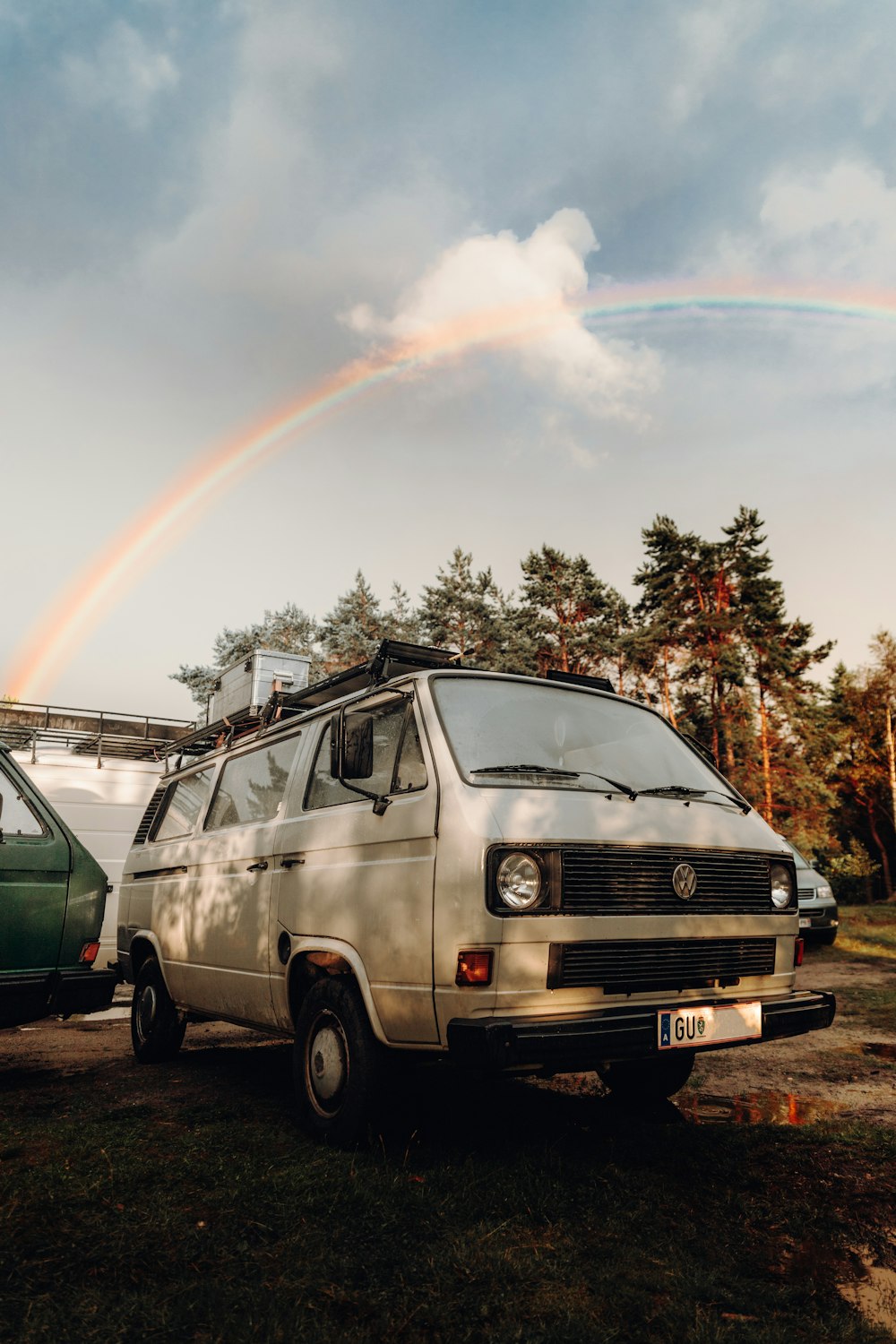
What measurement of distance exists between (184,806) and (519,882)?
3.84 m

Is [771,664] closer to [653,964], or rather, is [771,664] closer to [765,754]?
[765,754]

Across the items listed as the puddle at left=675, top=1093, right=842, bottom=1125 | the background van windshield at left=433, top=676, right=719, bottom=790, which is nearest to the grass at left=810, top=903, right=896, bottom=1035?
the puddle at left=675, top=1093, right=842, bottom=1125

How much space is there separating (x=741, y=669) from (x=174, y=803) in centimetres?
2613

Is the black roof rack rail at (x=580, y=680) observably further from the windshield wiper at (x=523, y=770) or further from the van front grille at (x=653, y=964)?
the van front grille at (x=653, y=964)

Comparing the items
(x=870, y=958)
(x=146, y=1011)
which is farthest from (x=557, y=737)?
(x=870, y=958)

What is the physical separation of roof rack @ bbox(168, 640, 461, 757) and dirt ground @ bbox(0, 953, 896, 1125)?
7.24ft

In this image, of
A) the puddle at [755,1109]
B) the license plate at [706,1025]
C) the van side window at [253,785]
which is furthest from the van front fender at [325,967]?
the puddle at [755,1109]

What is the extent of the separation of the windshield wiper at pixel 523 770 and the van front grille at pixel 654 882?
490 mm

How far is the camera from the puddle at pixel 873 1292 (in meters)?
2.55

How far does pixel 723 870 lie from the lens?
3.99 metres

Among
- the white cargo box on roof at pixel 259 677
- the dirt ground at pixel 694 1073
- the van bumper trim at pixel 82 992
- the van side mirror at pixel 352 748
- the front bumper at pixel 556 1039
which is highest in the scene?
the white cargo box on roof at pixel 259 677

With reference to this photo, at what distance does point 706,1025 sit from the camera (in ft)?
12.0

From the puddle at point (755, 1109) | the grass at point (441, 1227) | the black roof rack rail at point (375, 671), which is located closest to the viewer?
the grass at point (441, 1227)

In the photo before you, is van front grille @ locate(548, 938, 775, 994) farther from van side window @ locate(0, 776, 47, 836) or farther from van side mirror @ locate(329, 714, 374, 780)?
van side window @ locate(0, 776, 47, 836)
